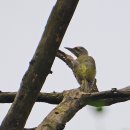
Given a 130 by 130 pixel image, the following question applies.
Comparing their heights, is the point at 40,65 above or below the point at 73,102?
below

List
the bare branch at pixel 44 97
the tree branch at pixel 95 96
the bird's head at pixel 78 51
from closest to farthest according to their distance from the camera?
1. the tree branch at pixel 95 96
2. the bare branch at pixel 44 97
3. the bird's head at pixel 78 51

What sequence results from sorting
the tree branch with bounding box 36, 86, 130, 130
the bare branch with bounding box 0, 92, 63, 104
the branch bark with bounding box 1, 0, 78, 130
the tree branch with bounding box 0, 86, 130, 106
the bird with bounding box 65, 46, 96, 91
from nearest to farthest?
1. the branch bark with bounding box 1, 0, 78, 130
2. the tree branch with bounding box 36, 86, 130, 130
3. the tree branch with bounding box 0, 86, 130, 106
4. the bare branch with bounding box 0, 92, 63, 104
5. the bird with bounding box 65, 46, 96, 91

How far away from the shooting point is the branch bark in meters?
3.48

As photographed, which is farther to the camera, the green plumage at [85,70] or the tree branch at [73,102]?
the green plumage at [85,70]

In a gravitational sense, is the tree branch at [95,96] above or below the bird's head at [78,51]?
below

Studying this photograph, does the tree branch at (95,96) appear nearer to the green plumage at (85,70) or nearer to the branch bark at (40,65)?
the green plumage at (85,70)

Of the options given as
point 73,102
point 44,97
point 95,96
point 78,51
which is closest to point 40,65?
point 95,96

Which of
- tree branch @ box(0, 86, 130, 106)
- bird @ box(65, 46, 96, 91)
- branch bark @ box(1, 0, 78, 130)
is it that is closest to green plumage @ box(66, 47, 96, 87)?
bird @ box(65, 46, 96, 91)

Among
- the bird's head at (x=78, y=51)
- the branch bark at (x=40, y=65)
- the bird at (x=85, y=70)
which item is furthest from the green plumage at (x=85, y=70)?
the branch bark at (x=40, y=65)

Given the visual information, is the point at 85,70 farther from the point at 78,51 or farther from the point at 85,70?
the point at 78,51

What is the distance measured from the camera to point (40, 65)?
140 inches

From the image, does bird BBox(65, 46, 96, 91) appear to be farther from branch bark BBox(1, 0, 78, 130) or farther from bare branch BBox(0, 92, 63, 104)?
branch bark BBox(1, 0, 78, 130)

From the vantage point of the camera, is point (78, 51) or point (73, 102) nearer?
point (73, 102)

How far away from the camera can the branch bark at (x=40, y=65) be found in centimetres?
348
